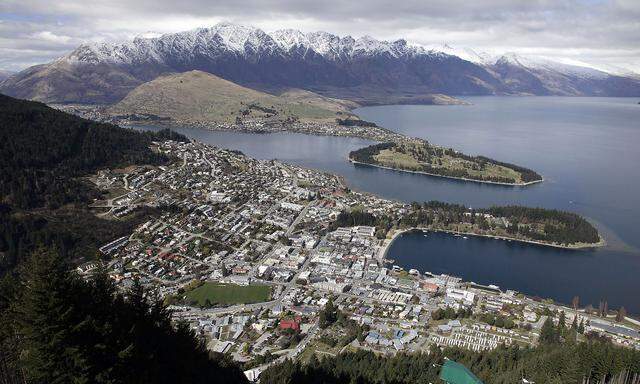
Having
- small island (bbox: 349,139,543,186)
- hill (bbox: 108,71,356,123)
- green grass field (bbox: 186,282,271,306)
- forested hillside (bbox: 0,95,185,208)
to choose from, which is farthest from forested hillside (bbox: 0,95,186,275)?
hill (bbox: 108,71,356,123)

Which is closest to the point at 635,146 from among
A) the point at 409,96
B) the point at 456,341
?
the point at 456,341

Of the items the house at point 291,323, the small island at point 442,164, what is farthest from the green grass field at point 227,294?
the small island at point 442,164

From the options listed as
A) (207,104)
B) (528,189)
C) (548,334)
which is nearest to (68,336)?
(548,334)

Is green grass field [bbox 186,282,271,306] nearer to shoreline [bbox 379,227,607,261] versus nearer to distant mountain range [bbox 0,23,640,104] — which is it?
shoreline [bbox 379,227,607,261]

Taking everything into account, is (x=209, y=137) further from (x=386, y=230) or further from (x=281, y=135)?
(x=386, y=230)

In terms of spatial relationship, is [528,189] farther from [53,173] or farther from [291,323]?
[53,173]
